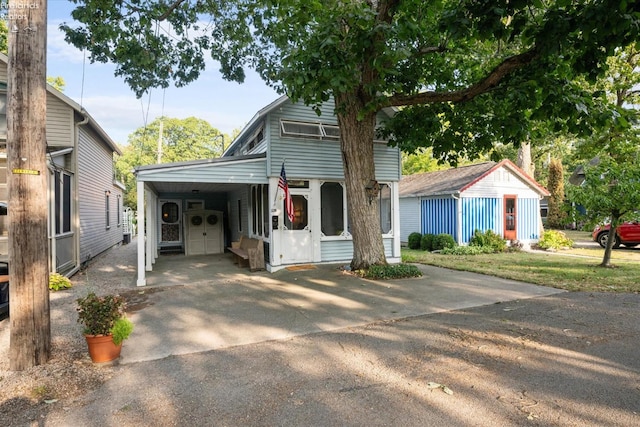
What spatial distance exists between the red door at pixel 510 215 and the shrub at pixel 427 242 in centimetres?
368

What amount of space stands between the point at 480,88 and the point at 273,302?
620cm

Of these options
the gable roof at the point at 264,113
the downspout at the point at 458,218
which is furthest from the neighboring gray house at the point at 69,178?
the downspout at the point at 458,218

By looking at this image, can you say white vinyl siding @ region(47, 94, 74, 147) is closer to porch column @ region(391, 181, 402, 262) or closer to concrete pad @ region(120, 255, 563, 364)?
concrete pad @ region(120, 255, 563, 364)

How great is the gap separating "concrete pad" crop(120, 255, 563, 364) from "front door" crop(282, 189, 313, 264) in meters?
0.54

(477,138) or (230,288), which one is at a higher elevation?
(477,138)

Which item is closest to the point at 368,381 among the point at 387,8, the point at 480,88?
the point at 480,88

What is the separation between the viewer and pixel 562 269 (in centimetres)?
991

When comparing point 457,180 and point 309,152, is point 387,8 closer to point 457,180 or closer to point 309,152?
point 309,152

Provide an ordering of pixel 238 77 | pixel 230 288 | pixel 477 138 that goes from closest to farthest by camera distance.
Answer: pixel 230 288, pixel 477 138, pixel 238 77

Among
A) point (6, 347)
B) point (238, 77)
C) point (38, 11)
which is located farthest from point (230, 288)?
point (238, 77)

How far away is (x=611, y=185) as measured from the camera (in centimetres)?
955

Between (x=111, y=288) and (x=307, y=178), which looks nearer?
(x=111, y=288)

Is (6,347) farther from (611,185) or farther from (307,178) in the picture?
(611,185)

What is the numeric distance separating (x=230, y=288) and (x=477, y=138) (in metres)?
7.64
